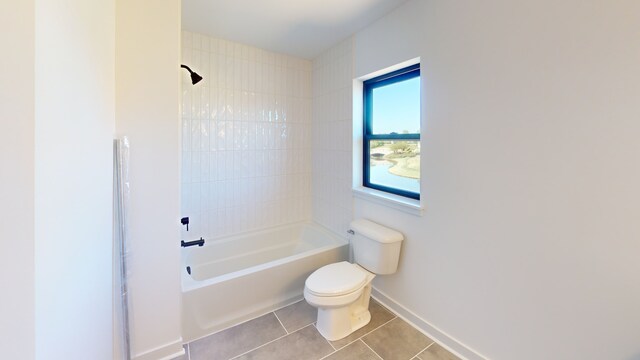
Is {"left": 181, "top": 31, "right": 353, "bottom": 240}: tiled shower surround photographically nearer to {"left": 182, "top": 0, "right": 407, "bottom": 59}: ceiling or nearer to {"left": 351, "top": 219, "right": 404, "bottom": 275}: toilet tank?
{"left": 182, "top": 0, "right": 407, "bottom": 59}: ceiling

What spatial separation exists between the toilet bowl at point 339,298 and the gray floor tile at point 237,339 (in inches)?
13.6

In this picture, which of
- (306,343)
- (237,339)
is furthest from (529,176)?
(237,339)

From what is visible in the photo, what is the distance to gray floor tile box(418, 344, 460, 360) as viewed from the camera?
155 cm

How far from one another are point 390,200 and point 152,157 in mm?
1620

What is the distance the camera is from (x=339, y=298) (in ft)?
5.40

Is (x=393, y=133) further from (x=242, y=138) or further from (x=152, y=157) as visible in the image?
(x=152, y=157)

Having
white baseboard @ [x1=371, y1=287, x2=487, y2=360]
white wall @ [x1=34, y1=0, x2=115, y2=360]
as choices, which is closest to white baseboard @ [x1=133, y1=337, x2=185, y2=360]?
white wall @ [x1=34, y1=0, x2=115, y2=360]

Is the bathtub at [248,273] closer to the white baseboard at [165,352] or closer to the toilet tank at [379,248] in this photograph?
the white baseboard at [165,352]

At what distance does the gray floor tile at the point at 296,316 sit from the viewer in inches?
72.6

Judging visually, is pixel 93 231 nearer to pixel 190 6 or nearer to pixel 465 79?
pixel 190 6

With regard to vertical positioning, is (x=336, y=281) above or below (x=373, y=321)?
above

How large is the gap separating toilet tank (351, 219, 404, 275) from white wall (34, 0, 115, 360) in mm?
1576

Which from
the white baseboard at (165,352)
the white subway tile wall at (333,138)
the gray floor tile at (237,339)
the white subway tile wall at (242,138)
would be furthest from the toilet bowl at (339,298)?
the white subway tile wall at (242,138)

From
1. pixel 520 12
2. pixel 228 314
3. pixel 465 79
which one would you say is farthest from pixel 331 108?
pixel 228 314
